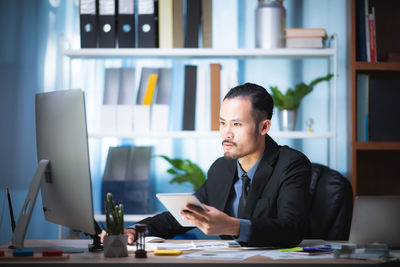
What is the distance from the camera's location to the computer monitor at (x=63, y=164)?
1519mm

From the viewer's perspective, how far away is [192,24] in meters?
3.04

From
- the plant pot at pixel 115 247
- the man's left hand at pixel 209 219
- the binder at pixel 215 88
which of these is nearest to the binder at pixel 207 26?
the binder at pixel 215 88

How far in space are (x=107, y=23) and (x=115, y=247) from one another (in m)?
1.83

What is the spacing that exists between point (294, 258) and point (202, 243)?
1.44 ft

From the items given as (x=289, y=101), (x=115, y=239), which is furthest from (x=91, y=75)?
(x=115, y=239)

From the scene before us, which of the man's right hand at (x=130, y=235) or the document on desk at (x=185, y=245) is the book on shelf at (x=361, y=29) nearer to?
the document on desk at (x=185, y=245)

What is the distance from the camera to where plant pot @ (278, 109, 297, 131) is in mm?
3039

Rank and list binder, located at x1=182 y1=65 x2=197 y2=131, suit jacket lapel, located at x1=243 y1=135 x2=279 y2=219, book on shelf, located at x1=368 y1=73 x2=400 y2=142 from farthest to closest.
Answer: binder, located at x1=182 y1=65 x2=197 y2=131 → book on shelf, located at x1=368 y1=73 x2=400 y2=142 → suit jacket lapel, located at x1=243 y1=135 x2=279 y2=219

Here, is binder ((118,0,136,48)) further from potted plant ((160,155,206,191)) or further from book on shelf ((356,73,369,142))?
book on shelf ((356,73,369,142))

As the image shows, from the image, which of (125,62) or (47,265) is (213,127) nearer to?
(125,62)

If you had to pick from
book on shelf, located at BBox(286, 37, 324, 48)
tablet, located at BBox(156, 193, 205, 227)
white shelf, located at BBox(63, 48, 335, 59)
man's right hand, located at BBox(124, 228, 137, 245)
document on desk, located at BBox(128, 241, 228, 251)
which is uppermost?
book on shelf, located at BBox(286, 37, 324, 48)

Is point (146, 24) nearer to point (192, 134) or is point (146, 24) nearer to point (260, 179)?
point (192, 134)

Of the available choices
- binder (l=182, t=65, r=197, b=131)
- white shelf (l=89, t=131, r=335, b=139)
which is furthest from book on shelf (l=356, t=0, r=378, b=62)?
binder (l=182, t=65, r=197, b=131)

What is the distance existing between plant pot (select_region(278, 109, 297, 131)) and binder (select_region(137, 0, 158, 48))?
33.0 inches
